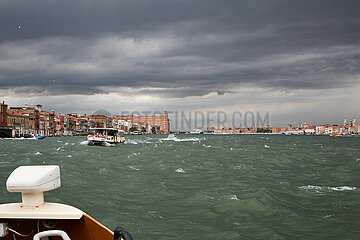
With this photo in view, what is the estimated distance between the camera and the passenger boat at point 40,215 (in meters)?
4.02

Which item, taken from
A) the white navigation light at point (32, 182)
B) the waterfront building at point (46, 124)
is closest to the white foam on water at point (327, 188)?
the white navigation light at point (32, 182)

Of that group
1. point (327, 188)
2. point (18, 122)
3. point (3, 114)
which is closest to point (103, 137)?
point (327, 188)

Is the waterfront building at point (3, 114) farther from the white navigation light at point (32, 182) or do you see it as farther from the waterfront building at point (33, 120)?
the white navigation light at point (32, 182)

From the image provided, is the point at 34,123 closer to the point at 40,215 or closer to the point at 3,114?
the point at 3,114

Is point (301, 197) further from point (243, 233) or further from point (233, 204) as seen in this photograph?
point (243, 233)

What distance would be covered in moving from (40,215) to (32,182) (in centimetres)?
42

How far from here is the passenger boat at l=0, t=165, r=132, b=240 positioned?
4016 millimetres

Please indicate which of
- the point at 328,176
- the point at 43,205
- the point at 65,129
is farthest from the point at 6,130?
the point at 43,205

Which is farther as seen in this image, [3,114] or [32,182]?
[3,114]

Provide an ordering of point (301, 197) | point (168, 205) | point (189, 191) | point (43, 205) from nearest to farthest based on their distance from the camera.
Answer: point (43, 205), point (168, 205), point (301, 197), point (189, 191)

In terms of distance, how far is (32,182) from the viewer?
3.97 meters

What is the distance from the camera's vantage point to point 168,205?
1195 centimetres

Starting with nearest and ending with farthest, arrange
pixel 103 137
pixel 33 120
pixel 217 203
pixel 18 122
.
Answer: pixel 217 203
pixel 103 137
pixel 18 122
pixel 33 120

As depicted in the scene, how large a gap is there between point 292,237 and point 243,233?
1.23m
